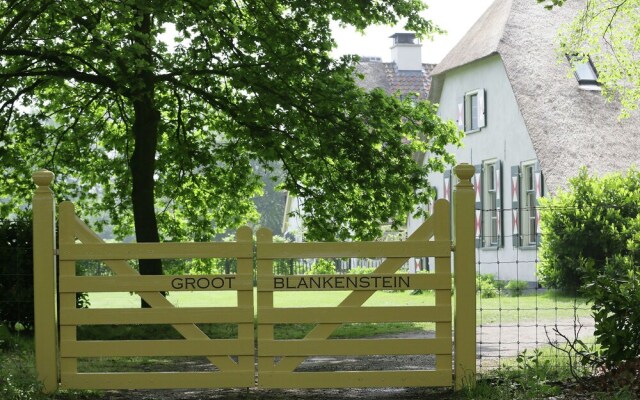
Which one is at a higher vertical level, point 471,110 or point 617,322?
point 471,110

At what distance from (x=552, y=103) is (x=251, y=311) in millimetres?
22160

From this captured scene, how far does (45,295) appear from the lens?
9273 millimetres

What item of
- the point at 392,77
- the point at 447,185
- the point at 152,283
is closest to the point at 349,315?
the point at 152,283

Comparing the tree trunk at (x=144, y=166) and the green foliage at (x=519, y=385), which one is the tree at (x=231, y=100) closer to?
the tree trunk at (x=144, y=166)

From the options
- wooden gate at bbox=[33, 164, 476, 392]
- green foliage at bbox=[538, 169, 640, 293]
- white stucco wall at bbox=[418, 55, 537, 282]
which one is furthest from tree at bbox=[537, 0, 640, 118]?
wooden gate at bbox=[33, 164, 476, 392]

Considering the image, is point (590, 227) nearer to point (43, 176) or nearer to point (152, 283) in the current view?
point (152, 283)

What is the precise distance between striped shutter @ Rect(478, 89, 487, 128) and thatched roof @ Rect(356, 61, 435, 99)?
13.1 metres

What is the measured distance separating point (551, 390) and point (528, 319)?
9.87 m

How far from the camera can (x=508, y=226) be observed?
31.0 m

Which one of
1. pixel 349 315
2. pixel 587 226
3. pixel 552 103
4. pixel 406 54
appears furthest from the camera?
pixel 406 54

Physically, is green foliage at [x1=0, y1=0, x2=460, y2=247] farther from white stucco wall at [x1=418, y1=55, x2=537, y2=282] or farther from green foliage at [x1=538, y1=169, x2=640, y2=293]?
white stucco wall at [x1=418, y1=55, x2=537, y2=282]

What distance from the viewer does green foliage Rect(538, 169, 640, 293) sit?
22.4 meters

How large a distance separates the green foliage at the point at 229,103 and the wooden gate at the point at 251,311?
6.05 metres

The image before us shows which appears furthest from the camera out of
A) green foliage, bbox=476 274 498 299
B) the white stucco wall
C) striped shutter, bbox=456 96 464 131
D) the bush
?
striped shutter, bbox=456 96 464 131
